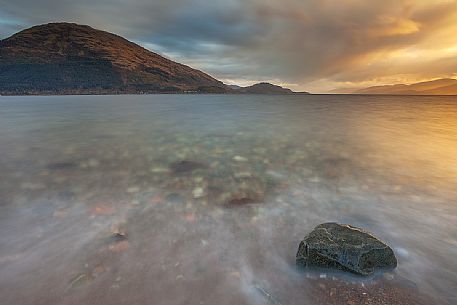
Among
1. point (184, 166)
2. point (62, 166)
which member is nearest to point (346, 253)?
point (184, 166)

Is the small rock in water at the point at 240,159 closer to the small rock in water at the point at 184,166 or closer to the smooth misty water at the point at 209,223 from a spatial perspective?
the smooth misty water at the point at 209,223

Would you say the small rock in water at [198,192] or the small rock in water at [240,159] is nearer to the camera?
the small rock in water at [198,192]

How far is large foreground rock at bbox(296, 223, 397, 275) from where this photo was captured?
4141mm

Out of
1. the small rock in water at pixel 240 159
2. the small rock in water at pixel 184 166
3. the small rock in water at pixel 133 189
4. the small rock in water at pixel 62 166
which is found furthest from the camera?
the small rock in water at pixel 240 159

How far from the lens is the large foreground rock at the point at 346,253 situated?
414 cm

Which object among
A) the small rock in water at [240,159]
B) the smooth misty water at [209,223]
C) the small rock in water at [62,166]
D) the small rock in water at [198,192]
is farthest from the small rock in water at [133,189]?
the small rock in water at [240,159]

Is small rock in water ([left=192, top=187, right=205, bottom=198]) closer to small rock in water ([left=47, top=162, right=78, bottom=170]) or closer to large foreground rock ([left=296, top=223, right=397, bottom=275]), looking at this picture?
large foreground rock ([left=296, top=223, right=397, bottom=275])

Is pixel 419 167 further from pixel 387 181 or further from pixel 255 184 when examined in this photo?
pixel 255 184

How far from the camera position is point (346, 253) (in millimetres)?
4172

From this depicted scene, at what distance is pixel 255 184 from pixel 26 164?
9188mm

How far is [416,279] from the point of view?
411 centimetres

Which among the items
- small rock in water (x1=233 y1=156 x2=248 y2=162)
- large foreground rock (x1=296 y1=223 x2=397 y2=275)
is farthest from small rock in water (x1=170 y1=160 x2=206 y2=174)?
large foreground rock (x1=296 y1=223 x2=397 y2=275)

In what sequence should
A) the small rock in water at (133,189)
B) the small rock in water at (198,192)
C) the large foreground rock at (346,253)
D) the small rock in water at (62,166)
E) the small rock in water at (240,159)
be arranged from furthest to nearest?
the small rock in water at (240,159), the small rock in water at (62,166), the small rock in water at (133,189), the small rock in water at (198,192), the large foreground rock at (346,253)

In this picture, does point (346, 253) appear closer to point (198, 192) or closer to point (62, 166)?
point (198, 192)
